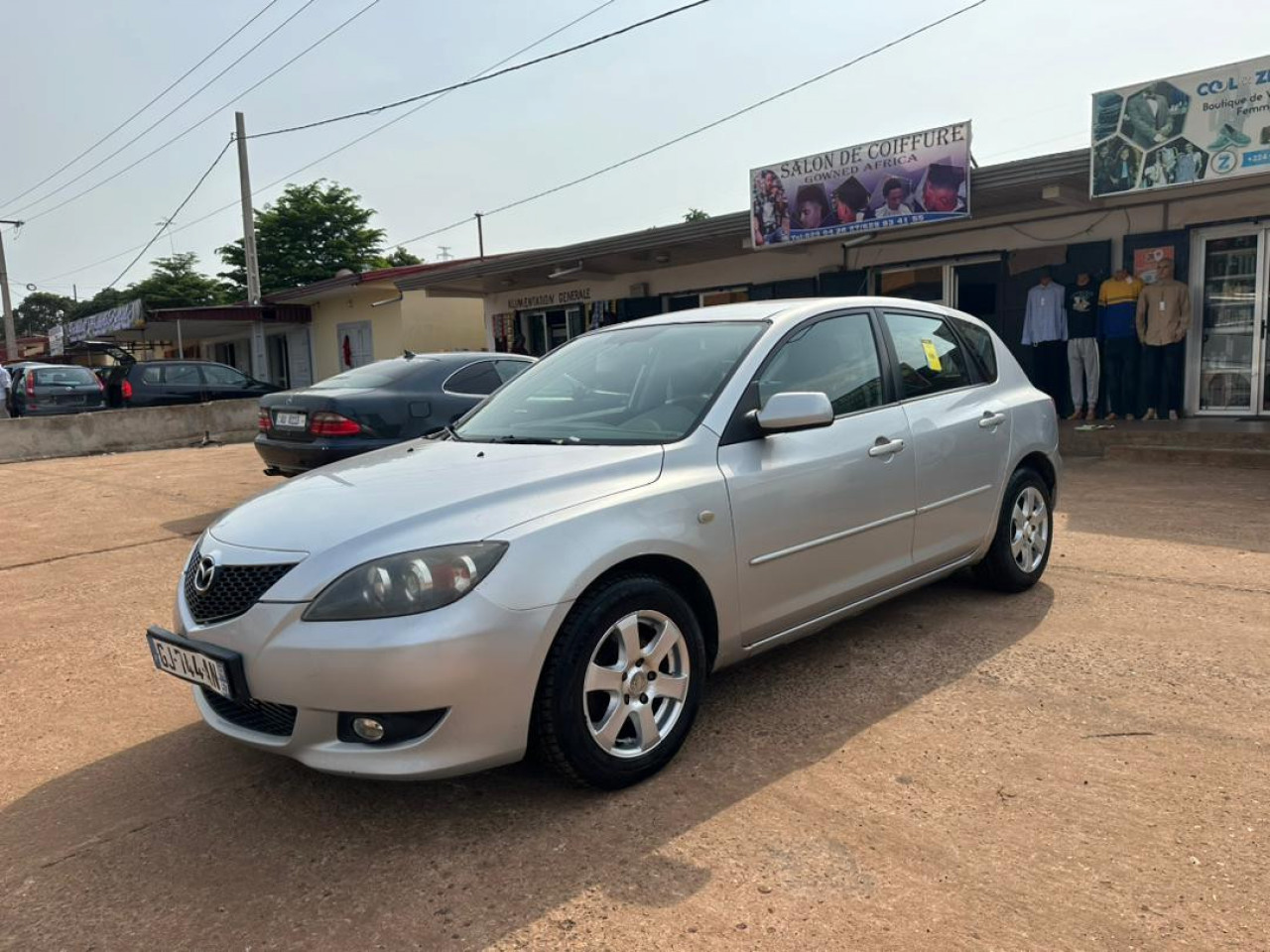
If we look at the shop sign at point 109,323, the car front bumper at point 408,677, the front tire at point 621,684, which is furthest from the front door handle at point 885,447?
the shop sign at point 109,323

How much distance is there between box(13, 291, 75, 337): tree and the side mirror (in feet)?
355

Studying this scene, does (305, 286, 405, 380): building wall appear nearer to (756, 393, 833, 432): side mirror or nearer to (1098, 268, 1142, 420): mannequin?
(1098, 268, 1142, 420): mannequin

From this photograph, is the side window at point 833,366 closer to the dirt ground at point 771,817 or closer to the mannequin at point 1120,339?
the dirt ground at point 771,817

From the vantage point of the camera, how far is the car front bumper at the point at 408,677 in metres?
2.51

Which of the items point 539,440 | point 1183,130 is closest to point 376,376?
point 539,440

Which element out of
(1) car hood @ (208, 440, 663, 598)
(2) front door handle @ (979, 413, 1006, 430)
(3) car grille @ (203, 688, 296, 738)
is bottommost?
(3) car grille @ (203, 688, 296, 738)

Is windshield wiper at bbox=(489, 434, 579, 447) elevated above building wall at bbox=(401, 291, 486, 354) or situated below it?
below

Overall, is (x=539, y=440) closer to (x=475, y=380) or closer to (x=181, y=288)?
(x=475, y=380)

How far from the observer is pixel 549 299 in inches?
759

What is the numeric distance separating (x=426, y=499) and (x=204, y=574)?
770mm

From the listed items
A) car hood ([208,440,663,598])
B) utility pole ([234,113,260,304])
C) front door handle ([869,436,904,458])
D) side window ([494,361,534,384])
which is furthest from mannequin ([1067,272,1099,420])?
utility pole ([234,113,260,304])

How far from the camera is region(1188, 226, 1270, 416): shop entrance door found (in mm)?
10867

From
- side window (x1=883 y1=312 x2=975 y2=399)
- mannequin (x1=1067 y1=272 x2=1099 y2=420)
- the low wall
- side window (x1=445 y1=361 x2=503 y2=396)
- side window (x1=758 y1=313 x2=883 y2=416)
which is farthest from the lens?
the low wall

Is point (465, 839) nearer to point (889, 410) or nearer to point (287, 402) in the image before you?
point (889, 410)
